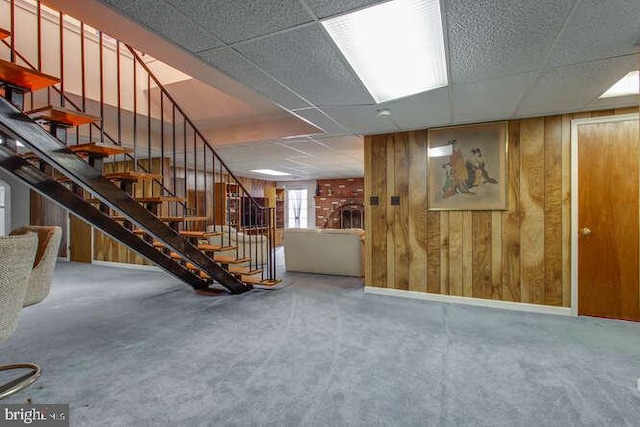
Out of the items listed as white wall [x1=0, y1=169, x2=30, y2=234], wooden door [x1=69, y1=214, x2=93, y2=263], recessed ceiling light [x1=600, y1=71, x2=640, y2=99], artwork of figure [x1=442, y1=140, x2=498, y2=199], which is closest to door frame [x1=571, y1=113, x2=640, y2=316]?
recessed ceiling light [x1=600, y1=71, x2=640, y2=99]

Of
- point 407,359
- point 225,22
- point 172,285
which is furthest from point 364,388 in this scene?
point 172,285

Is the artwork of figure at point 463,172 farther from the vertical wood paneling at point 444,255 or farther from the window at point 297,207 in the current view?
the window at point 297,207

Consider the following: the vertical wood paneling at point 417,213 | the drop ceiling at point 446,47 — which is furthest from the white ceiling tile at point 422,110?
the vertical wood paneling at point 417,213

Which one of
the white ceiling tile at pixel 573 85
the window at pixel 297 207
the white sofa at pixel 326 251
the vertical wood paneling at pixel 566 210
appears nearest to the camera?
the white ceiling tile at pixel 573 85

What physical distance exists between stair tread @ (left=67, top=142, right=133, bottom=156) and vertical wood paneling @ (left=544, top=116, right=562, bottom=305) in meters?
4.02

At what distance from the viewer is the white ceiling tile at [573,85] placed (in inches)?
85.1

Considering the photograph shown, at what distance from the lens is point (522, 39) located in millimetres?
Answer: 1813

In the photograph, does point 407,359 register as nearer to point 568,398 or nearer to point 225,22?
point 568,398

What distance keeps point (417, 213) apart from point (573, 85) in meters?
1.94

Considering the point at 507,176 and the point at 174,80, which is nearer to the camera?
the point at 507,176

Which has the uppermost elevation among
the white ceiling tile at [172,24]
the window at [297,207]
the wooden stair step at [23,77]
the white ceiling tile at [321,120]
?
the white ceiling tile at [321,120]

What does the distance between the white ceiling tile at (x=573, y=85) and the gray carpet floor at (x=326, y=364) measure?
2.08 meters

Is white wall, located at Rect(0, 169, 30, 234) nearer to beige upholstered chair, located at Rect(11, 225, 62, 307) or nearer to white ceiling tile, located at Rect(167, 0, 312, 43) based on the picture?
beige upholstered chair, located at Rect(11, 225, 62, 307)

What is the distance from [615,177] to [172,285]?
5.54 metres
